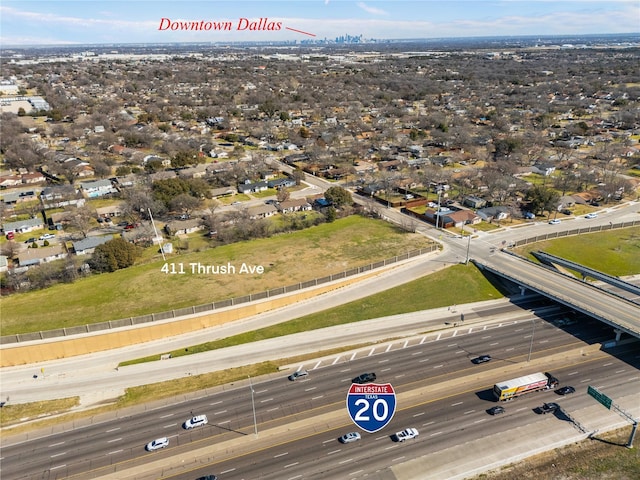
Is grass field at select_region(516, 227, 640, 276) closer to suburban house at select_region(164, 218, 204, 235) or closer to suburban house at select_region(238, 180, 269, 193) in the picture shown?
suburban house at select_region(238, 180, 269, 193)

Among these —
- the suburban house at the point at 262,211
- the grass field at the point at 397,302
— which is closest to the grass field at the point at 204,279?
the grass field at the point at 397,302

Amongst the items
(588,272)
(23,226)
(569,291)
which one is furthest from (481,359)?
(23,226)

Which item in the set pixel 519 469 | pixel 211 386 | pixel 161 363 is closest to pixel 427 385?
pixel 519 469

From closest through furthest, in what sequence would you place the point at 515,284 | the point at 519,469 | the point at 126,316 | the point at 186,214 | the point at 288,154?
the point at 519,469 → the point at 126,316 → the point at 515,284 → the point at 186,214 → the point at 288,154

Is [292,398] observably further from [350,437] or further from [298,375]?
[350,437]

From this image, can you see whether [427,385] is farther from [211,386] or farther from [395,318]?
[211,386]

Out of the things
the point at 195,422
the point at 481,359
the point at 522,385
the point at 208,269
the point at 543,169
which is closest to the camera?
the point at 195,422
